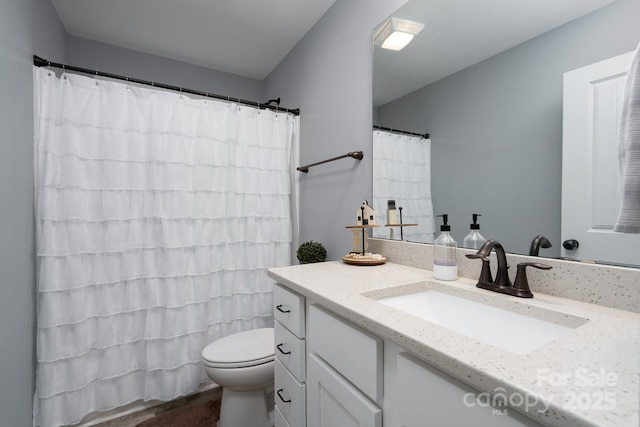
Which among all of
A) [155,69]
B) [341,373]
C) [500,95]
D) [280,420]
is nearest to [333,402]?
[341,373]

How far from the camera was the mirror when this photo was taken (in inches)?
32.9

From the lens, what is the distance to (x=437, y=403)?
21.1 inches

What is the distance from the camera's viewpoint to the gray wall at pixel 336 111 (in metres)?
1.57

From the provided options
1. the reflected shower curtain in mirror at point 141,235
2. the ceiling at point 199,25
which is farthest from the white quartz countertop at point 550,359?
the ceiling at point 199,25

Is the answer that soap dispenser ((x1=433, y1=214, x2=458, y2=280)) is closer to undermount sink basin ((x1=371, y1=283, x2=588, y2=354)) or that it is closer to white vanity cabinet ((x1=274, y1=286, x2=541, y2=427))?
undermount sink basin ((x1=371, y1=283, x2=588, y2=354))

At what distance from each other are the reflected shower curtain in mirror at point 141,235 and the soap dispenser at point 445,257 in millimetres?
1287

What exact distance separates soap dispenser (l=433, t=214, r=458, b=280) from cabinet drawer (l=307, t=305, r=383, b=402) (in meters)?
0.45

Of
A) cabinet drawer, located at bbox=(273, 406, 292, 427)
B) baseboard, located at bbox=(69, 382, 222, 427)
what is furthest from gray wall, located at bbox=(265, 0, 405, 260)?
baseboard, located at bbox=(69, 382, 222, 427)

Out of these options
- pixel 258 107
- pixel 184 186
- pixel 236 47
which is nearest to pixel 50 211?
pixel 184 186

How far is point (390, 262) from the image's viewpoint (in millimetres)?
1404

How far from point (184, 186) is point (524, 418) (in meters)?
1.88

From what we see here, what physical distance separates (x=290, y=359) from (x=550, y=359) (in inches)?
33.7

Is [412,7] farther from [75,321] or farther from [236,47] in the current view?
[75,321]

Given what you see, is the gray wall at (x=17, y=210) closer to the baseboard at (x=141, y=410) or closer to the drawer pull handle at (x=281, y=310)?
the baseboard at (x=141, y=410)
